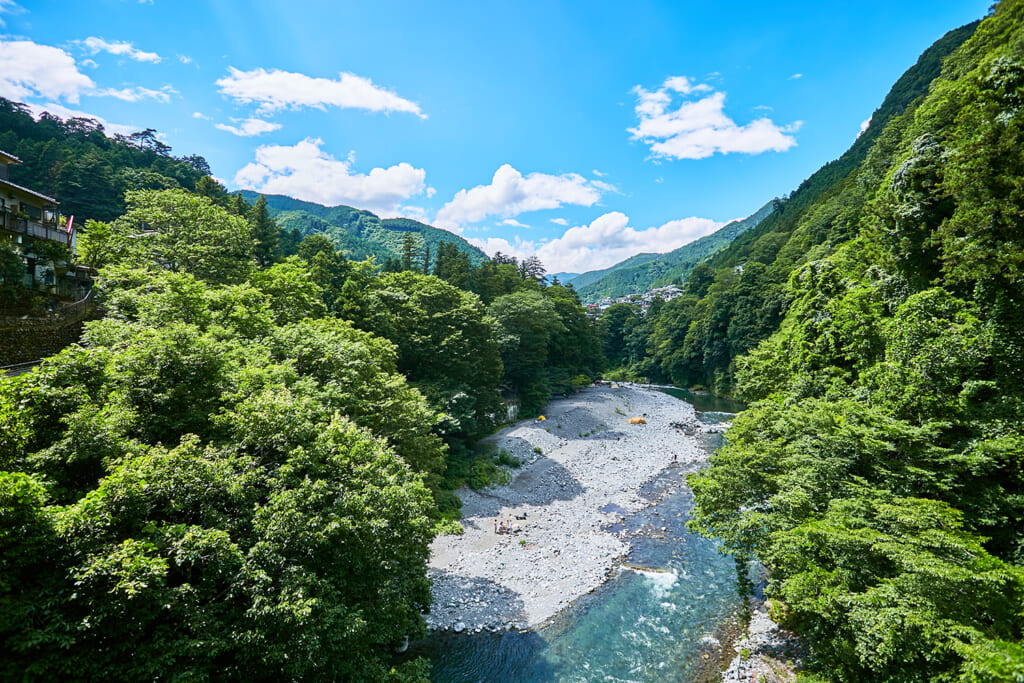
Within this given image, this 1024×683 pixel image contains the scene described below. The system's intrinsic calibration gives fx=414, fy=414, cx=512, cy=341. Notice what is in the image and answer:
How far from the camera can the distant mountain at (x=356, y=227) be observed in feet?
428

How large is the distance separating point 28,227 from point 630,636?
3154 cm

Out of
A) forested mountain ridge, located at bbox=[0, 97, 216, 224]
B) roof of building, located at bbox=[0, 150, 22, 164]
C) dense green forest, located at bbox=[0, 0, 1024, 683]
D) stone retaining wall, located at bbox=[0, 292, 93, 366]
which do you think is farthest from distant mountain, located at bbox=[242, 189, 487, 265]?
dense green forest, located at bbox=[0, 0, 1024, 683]

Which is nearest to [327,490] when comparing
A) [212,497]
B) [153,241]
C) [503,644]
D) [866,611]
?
[212,497]

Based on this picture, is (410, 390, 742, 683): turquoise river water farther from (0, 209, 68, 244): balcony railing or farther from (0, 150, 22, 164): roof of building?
(0, 150, 22, 164): roof of building

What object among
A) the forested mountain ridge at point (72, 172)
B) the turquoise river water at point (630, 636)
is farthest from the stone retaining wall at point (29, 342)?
the forested mountain ridge at point (72, 172)

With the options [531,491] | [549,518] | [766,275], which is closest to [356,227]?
[766,275]

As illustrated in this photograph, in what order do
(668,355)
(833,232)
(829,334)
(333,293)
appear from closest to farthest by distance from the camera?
(829,334) → (333,293) → (833,232) → (668,355)

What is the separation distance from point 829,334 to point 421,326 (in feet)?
77.8

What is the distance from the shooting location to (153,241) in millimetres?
23688

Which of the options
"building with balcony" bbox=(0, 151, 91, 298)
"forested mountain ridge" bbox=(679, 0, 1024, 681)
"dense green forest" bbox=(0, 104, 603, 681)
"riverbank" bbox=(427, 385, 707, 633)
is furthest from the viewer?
"building with balcony" bbox=(0, 151, 91, 298)

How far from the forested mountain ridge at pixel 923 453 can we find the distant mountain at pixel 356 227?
114526 mm

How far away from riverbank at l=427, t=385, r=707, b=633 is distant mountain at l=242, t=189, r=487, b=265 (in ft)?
314

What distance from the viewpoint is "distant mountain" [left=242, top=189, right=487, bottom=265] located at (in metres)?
130

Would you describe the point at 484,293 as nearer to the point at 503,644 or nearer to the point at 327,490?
the point at 503,644
